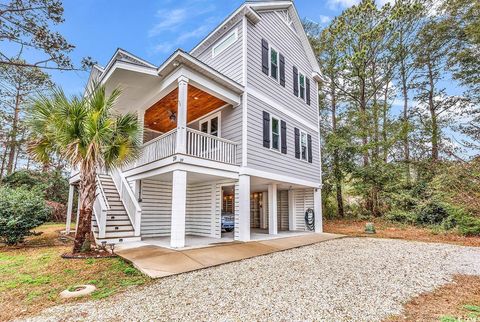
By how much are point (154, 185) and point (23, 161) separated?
19.9m

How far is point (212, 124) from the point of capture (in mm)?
10820

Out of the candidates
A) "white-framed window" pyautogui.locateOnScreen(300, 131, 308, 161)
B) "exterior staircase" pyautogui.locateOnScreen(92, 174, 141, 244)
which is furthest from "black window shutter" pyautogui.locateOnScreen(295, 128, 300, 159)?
"exterior staircase" pyautogui.locateOnScreen(92, 174, 141, 244)

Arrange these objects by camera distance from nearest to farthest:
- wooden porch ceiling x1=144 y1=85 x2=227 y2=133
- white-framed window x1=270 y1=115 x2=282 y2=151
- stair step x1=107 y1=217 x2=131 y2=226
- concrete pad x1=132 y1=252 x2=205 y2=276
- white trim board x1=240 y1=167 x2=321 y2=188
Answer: concrete pad x1=132 y1=252 x2=205 y2=276
stair step x1=107 y1=217 x2=131 y2=226
white trim board x1=240 y1=167 x2=321 y2=188
wooden porch ceiling x1=144 y1=85 x2=227 y2=133
white-framed window x1=270 y1=115 x2=282 y2=151

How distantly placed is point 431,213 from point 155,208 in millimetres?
14355

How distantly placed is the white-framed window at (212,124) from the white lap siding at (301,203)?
6187 millimetres

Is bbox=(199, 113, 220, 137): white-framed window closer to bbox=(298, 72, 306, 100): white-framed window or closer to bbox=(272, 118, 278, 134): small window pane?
bbox=(272, 118, 278, 134): small window pane

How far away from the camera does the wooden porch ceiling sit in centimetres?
923

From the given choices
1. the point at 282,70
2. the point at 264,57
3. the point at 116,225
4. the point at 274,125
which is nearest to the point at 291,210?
the point at 274,125

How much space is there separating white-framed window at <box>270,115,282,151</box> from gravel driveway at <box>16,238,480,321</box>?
498 cm

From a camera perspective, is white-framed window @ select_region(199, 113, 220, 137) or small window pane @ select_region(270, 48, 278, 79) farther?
small window pane @ select_region(270, 48, 278, 79)

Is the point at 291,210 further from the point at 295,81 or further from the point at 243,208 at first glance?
the point at 295,81

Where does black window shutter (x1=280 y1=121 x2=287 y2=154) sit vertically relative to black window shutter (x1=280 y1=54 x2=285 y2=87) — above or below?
below

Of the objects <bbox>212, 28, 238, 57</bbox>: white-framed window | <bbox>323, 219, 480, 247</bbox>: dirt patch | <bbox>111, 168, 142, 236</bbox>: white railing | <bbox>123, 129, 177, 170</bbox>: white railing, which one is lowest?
<bbox>323, 219, 480, 247</bbox>: dirt patch

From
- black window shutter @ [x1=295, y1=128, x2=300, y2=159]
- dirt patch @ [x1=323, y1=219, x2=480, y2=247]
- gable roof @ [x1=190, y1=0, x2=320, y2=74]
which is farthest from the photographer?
black window shutter @ [x1=295, y1=128, x2=300, y2=159]
